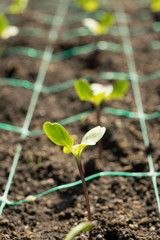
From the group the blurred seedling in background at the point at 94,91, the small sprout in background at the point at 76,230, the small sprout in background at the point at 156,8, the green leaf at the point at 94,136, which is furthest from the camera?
the small sprout in background at the point at 156,8

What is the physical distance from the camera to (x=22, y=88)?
193cm

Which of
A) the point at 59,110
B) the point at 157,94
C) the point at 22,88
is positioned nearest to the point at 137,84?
the point at 157,94

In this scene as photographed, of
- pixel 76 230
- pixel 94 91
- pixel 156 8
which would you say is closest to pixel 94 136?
pixel 76 230

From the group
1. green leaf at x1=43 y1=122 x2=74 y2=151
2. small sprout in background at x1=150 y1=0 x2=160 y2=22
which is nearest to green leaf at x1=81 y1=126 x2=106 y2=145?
green leaf at x1=43 y1=122 x2=74 y2=151

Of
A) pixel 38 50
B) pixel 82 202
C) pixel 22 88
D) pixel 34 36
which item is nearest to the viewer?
pixel 82 202

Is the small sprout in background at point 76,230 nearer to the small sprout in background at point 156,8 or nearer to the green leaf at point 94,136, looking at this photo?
the green leaf at point 94,136

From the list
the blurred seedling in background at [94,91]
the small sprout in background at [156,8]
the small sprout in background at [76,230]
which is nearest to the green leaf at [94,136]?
the small sprout in background at [76,230]

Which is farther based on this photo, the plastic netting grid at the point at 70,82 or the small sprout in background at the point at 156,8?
A: the small sprout in background at the point at 156,8

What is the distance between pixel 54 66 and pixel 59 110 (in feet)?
1.85

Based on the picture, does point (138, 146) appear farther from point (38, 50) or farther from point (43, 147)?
point (38, 50)

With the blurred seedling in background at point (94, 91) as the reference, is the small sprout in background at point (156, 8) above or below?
above

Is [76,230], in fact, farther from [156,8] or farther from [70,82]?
[156,8]

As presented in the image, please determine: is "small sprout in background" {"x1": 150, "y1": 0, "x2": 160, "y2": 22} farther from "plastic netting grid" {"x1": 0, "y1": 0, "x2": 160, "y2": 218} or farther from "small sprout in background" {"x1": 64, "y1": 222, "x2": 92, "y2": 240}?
"small sprout in background" {"x1": 64, "y1": 222, "x2": 92, "y2": 240}

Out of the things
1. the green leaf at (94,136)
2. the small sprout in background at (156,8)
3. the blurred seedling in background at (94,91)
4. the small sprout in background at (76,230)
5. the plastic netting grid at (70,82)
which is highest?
the small sprout in background at (156,8)
